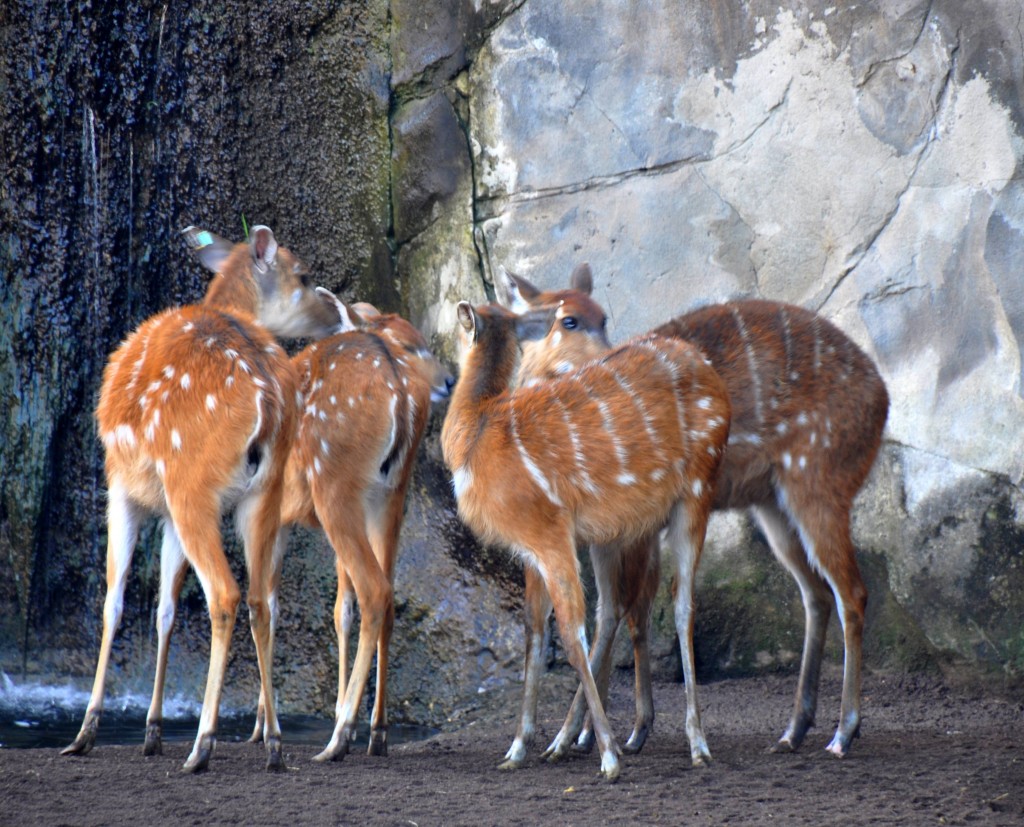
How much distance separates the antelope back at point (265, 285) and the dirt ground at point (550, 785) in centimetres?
182

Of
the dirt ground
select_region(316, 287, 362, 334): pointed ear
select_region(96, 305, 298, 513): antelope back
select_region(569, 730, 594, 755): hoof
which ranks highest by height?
select_region(316, 287, 362, 334): pointed ear

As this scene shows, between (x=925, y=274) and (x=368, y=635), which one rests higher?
(x=925, y=274)

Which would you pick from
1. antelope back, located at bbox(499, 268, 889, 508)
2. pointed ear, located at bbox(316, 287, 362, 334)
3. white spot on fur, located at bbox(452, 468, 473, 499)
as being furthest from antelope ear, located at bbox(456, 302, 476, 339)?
pointed ear, located at bbox(316, 287, 362, 334)

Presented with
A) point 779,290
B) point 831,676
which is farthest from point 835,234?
point 831,676

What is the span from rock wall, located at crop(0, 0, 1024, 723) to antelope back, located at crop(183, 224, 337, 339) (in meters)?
1.33

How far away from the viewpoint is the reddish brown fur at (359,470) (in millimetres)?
5023

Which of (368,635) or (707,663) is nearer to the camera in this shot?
(368,635)

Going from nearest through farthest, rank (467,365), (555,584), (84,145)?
(555,584), (467,365), (84,145)

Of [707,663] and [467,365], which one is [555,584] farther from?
[707,663]

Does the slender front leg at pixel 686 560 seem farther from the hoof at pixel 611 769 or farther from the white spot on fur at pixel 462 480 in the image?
the white spot on fur at pixel 462 480

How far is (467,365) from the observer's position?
4.96 meters

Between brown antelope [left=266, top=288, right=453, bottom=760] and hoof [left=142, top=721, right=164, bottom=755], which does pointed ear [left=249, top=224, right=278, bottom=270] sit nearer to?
brown antelope [left=266, top=288, right=453, bottom=760]

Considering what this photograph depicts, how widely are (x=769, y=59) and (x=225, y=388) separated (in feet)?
11.5

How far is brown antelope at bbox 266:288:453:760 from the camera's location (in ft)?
16.5
